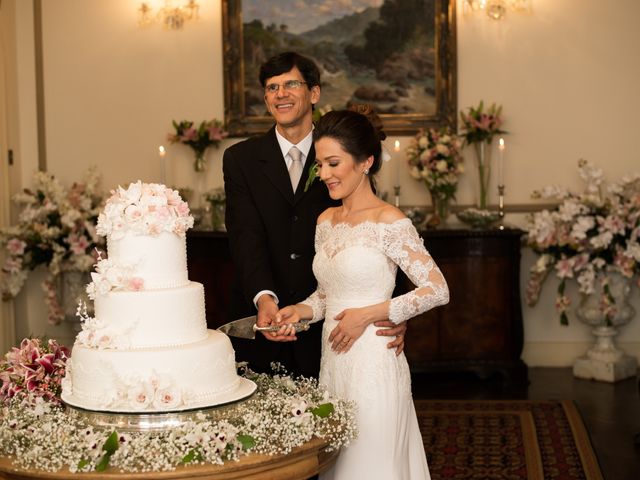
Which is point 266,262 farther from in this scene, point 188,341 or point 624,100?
point 624,100

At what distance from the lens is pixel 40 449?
2.97 meters

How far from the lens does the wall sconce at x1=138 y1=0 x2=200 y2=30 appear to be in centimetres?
898

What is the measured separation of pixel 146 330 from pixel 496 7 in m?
6.14

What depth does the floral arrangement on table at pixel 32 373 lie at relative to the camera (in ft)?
11.4

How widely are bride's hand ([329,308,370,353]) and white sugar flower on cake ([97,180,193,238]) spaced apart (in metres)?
0.81

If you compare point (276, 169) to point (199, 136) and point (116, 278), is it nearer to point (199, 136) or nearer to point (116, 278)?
point (116, 278)

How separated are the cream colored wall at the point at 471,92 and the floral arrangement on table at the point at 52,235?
18.9 inches

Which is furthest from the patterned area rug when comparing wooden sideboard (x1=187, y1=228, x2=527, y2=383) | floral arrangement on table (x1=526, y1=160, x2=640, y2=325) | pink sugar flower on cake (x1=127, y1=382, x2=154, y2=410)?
pink sugar flower on cake (x1=127, y1=382, x2=154, y2=410)

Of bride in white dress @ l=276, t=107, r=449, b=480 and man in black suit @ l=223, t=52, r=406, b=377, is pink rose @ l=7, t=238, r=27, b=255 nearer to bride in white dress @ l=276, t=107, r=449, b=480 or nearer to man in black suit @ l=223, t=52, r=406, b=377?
man in black suit @ l=223, t=52, r=406, b=377

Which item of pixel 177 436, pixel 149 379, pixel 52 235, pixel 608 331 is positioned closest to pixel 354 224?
pixel 149 379

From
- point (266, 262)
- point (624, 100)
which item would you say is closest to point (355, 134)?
point (266, 262)

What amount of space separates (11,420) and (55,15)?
Answer: 6.69 m

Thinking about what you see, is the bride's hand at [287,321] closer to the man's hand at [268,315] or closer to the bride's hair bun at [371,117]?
the man's hand at [268,315]

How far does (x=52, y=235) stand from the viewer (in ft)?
28.4
